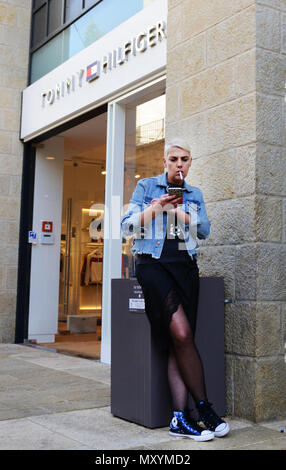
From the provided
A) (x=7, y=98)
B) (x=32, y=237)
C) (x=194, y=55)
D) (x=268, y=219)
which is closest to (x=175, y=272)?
(x=268, y=219)

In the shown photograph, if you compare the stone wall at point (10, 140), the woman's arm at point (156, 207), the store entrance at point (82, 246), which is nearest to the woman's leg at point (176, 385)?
the woman's arm at point (156, 207)

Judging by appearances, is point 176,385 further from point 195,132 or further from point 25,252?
point 25,252

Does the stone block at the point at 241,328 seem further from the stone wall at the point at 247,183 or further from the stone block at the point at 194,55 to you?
the stone block at the point at 194,55

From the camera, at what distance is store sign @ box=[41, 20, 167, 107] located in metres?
5.77

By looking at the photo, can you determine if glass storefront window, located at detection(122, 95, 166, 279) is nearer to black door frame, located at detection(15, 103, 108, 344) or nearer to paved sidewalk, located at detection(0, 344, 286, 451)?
paved sidewalk, located at detection(0, 344, 286, 451)

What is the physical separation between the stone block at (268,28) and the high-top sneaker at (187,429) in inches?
102

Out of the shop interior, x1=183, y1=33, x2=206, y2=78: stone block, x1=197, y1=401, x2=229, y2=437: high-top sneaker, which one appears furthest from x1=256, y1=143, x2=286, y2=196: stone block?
the shop interior

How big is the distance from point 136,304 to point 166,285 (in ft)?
1.19

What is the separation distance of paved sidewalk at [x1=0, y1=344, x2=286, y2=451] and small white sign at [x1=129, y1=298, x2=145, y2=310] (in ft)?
2.50

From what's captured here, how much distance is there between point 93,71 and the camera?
6.94 meters

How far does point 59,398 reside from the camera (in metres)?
4.48

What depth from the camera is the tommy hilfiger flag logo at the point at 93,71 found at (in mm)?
6855
